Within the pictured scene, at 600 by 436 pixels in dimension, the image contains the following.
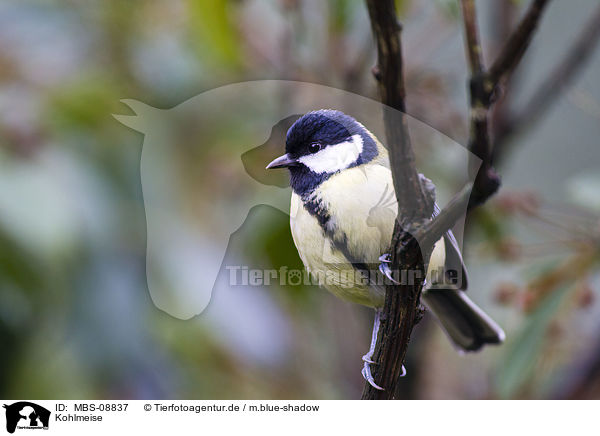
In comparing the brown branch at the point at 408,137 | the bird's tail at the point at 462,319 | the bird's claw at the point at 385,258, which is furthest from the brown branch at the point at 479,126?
the bird's tail at the point at 462,319

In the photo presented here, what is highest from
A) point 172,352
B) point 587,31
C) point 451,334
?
point 587,31

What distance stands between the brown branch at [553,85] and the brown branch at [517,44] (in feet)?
1.64

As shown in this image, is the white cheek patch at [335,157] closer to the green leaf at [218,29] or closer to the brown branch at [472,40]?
the brown branch at [472,40]

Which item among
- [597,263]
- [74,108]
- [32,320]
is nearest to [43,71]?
[74,108]

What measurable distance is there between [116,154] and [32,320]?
263 millimetres

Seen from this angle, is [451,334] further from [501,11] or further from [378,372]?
[501,11]

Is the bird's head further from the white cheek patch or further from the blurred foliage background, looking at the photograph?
the blurred foliage background

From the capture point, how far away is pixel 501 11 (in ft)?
3.31

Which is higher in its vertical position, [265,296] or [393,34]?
[393,34]

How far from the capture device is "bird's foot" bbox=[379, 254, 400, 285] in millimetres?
484

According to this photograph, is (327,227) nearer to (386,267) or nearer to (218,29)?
(386,267)

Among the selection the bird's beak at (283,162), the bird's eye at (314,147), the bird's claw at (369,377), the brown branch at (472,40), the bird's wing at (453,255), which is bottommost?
the bird's claw at (369,377)
